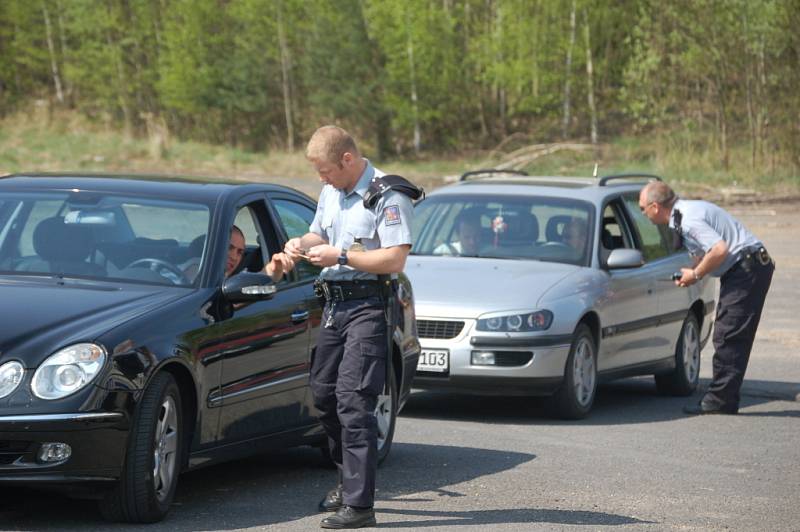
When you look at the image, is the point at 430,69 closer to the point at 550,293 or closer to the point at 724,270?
the point at 724,270

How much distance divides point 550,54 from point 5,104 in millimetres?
32233

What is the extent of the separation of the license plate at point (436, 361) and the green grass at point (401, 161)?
29982mm

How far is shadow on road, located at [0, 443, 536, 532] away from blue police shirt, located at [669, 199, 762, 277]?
116 inches

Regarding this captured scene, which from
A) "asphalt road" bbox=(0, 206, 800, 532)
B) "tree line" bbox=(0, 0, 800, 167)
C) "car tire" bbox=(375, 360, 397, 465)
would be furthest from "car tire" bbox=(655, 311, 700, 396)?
"tree line" bbox=(0, 0, 800, 167)

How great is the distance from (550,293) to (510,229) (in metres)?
1.34

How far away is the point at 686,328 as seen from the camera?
519 inches

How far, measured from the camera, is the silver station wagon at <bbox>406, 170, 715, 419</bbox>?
10711 millimetres

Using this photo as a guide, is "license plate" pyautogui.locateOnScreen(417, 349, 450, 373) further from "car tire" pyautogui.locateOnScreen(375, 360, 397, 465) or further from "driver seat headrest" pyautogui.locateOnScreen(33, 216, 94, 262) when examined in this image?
"driver seat headrest" pyautogui.locateOnScreen(33, 216, 94, 262)

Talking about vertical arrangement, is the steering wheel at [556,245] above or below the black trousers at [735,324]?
above

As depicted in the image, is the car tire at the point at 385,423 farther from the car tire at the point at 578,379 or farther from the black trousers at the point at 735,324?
the black trousers at the point at 735,324

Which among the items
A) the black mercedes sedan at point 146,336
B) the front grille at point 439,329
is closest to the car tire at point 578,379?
the front grille at point 439,329

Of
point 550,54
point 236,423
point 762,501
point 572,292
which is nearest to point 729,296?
point 572,292

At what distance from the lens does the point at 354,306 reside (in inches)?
255

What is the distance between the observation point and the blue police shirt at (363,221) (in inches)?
253
